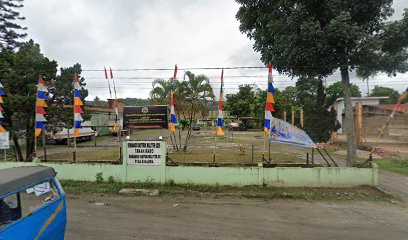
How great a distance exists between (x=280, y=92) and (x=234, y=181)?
39574 millimetres

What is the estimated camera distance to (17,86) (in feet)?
44.3

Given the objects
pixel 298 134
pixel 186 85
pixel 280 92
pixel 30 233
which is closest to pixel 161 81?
pixel 186 85

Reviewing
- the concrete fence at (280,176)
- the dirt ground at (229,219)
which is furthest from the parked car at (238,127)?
the dirt ground at (229,219)

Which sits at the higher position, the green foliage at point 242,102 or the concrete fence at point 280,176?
the green foliage at point 242,102

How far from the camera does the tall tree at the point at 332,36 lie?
983 centimetres

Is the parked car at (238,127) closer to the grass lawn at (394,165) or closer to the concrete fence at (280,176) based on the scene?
the grass lawn at (394,165)

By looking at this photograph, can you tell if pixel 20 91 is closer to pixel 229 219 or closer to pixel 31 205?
pixel 31 205

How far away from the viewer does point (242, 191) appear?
29.3 ft

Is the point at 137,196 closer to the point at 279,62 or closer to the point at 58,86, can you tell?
the point at 279,62

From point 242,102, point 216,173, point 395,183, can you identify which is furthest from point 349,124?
point 242,102

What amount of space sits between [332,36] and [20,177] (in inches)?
390

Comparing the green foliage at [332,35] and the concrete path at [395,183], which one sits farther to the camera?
the green foliage at [332,35]

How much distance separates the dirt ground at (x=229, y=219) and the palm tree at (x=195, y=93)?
32.3 feet

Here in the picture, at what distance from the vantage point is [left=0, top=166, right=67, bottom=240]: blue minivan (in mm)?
3549
